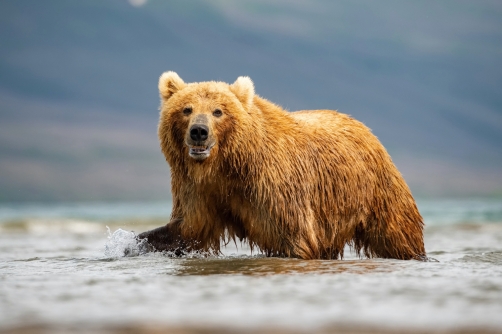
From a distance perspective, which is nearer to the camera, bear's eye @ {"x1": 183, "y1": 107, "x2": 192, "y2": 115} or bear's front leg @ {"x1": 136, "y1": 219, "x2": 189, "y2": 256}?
bear's eye @ {"x1": 183, "y1": 107, "x2": 192, "y2": 115}

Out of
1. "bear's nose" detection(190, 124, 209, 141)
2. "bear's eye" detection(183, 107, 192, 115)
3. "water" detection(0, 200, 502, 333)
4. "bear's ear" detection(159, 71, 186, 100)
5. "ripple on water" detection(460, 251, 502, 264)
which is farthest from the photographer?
"bear's ear" detection(159, 71, 186, 100)

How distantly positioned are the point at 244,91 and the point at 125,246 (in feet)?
6.23

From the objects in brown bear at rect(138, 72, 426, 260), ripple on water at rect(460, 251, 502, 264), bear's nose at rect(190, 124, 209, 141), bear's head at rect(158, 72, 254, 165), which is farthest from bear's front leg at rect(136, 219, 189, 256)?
ripple on water at rect(460, 251, 502, 264)

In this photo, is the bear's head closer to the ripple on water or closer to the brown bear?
the brown bear

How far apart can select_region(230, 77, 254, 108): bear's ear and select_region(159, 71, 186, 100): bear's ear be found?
19.5 inches

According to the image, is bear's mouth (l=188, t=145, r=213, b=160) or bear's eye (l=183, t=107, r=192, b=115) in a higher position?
bear's eye (l=183, t=107, r=192, b=115)

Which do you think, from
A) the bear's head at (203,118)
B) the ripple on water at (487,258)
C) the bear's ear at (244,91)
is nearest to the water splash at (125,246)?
the bear's head at (203,118)

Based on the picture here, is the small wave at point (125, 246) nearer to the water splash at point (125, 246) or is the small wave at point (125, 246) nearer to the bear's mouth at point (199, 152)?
the water splash at point (125, 246)

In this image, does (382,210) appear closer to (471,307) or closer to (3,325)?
(471,307)

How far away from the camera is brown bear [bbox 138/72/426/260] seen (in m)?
6.05

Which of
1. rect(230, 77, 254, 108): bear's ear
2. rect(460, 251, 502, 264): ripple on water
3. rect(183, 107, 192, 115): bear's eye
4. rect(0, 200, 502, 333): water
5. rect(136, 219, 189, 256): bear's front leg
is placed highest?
rect(230, 77, 254, 108): bear's ear

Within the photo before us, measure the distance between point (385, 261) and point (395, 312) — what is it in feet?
8.86

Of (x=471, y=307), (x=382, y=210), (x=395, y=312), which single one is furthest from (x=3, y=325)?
(x=382, y=210)

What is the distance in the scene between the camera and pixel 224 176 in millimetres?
6133
